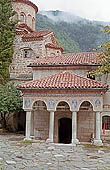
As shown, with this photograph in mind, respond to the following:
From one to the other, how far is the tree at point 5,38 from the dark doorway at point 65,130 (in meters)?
7.49

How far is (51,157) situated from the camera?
9.06 metres

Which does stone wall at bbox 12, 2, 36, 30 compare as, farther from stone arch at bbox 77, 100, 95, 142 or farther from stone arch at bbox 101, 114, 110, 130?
stone arch at bbox 101, 114, 110, 130

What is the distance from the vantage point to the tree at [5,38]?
68.0 feet

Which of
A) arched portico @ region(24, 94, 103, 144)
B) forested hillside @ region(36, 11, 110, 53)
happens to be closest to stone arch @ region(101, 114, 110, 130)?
arched portico @ region(24, 94, 103, 144)

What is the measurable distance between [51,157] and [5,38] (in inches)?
582

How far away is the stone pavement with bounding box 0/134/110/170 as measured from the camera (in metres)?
7.58

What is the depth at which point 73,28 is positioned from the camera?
215ft

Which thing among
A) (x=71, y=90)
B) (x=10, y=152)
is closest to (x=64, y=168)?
(x=10, y=152)

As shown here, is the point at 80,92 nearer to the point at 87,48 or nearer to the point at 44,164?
the point at 44,164

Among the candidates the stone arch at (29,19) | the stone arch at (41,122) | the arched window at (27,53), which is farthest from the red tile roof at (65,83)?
the stone arch at (29,19)

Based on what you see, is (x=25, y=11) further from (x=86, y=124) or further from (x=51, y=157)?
(x=51, y=157)

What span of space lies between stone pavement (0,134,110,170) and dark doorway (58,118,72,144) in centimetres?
439

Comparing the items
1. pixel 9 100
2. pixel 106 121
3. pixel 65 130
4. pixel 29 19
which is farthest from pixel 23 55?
pixel 106 121

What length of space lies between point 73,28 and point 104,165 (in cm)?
Result: 6095
